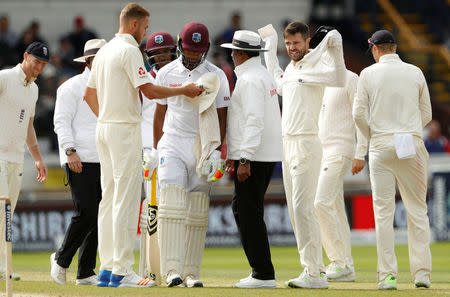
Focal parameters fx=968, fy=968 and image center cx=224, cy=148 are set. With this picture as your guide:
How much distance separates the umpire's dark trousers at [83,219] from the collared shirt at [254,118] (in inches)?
62.3

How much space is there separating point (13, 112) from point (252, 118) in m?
2.76

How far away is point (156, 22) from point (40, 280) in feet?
47.7

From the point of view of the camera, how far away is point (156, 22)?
2412cm

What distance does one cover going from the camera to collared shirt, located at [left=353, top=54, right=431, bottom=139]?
9.09 metres

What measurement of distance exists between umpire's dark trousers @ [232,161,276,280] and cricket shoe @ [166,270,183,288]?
674 millimetres

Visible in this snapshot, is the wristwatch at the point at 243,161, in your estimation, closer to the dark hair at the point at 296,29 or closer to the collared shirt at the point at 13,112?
the dark hair at the point at 296,29

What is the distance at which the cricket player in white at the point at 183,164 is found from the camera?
853 centimetres

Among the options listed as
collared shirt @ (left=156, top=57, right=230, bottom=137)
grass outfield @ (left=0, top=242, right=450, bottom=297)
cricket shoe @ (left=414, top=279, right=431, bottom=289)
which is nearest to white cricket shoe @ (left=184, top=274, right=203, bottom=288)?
grass outfield @ (left=0, top=242, right=450, bottom=297)

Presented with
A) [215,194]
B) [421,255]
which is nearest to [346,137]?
[421,255]

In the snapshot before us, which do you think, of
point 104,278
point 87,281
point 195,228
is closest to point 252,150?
point 195,228

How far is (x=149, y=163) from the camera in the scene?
29.6 ft

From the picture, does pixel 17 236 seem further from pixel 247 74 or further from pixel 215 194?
pixel 247 74

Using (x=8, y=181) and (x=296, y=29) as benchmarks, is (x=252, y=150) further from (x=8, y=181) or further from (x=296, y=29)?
(x=8, y=181)

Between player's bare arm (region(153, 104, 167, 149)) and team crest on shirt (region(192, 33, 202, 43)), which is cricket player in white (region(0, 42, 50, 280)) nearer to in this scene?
player's bare arm (region(153, 104, 167, 149))
